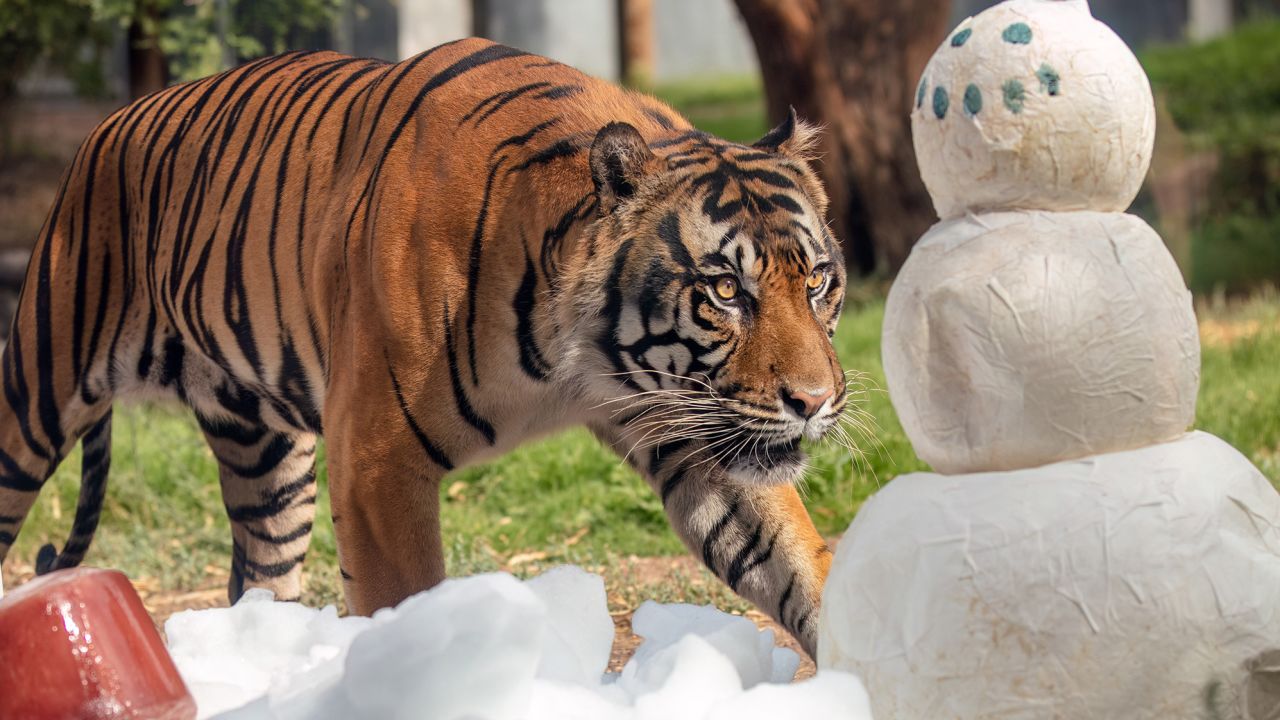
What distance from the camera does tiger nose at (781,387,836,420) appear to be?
2.64 m

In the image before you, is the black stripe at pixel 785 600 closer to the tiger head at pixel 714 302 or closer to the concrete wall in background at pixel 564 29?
the tiger head at pixel 714 302

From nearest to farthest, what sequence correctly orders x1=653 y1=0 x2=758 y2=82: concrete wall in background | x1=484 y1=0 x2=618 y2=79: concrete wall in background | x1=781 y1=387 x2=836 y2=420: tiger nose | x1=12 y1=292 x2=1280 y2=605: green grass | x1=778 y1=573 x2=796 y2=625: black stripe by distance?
x1=781 y1=387 x2=836 y2=420: tiger nose, x1=778 y1=573 x2=796 y2=625: black stripe, x1=12 y1=292 x2=1280 y2=605: green grass, x1=484 y1=0 x2=618 y2=79: concrete wall in background, x1=653 y1=0 x2=758 y2=82: concrete wall in background

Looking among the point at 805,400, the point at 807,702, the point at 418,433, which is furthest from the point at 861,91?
the point at 807,702

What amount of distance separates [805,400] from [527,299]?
24.1 inches

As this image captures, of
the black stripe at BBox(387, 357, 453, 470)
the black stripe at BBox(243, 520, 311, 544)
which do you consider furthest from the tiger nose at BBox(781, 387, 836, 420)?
the black stripe at BBox(243, 520, 311, 544)

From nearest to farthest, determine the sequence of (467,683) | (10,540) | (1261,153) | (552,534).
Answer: (467,683)
(10,540)
(552,534)
(1261,153)

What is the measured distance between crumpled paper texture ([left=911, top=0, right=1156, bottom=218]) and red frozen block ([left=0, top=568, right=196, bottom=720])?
1.24 m

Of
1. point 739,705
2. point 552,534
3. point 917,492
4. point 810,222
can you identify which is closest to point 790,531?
point 810,222

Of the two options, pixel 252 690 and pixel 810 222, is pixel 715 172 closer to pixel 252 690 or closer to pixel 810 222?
pixel 810 222

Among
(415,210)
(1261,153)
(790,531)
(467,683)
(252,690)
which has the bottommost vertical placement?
(1261,153)

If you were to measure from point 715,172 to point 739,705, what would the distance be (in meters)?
1.32

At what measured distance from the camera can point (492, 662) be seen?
1754 mm

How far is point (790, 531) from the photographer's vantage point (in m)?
2.96

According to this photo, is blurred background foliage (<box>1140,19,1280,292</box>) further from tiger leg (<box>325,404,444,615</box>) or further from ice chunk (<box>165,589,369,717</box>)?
ice chunk (<box>165,589,369,717</box>)
